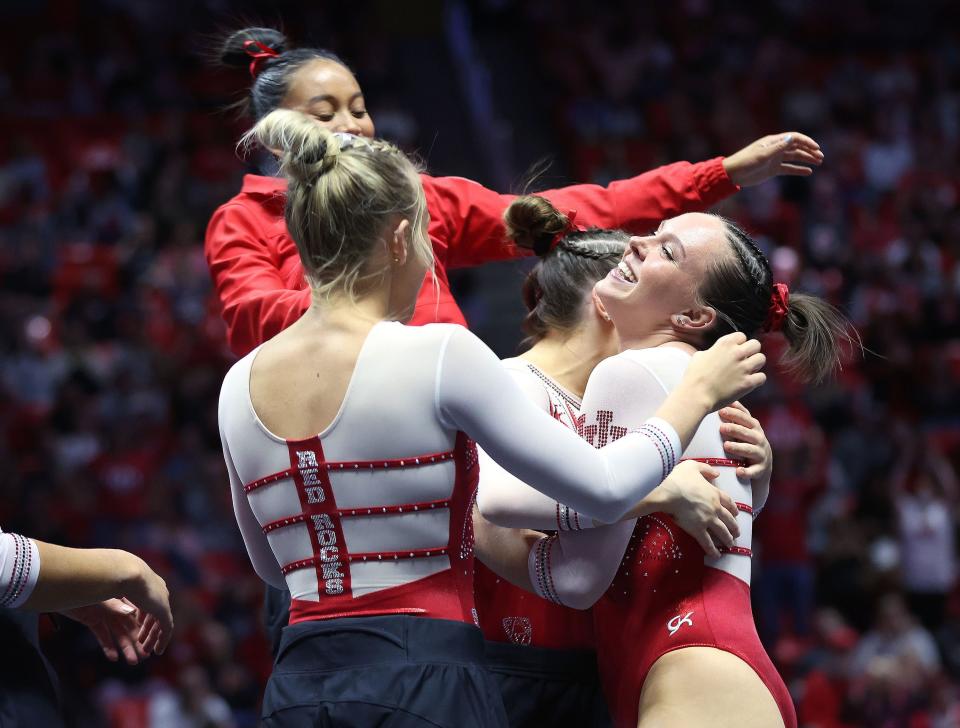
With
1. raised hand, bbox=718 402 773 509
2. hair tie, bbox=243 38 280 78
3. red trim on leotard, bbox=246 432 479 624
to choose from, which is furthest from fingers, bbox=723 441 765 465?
hair tie, bbox=243 38 280 78

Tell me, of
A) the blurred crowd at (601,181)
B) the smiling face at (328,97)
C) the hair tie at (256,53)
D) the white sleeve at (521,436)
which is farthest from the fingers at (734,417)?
the blurred crowd at (601,181)

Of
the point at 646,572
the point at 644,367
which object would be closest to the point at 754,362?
the point at 644,367

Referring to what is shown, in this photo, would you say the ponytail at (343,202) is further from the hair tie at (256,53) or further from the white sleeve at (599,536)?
the hair tie at (256,53)

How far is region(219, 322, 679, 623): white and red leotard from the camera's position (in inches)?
75.7

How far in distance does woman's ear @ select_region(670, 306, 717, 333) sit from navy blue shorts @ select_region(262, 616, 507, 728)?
754mm

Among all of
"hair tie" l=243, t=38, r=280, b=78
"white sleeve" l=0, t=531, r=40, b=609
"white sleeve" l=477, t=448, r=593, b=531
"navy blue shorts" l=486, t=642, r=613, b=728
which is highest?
"hair tie" l=243, t=38, r=280, b=78

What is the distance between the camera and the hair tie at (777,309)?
2.49m

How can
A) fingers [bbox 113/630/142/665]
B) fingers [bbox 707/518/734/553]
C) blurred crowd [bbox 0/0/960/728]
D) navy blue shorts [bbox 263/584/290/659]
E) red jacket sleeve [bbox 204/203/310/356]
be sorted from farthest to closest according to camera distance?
blurred crowd [bbox 0/0/960/728]
navy blue shorts [bbox 263/584/290/659]
red jacket sleeve [bbox 204/203/310/356]
fingers [bbox 113/630/142/665]
fingers [bbox 707/518/734/553]

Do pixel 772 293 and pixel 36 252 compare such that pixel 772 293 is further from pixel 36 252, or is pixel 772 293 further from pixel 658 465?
pixel 36 252

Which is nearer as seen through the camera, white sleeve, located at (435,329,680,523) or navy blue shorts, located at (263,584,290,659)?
white sleeve, located at (435,329,680,523)

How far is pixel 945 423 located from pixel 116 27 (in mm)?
7724

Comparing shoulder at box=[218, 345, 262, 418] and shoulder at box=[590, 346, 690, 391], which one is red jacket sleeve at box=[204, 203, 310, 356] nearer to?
shoulder at box=[218, 345, 262, 418]

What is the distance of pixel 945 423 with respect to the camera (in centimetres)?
938

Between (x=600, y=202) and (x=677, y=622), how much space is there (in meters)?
1.17
